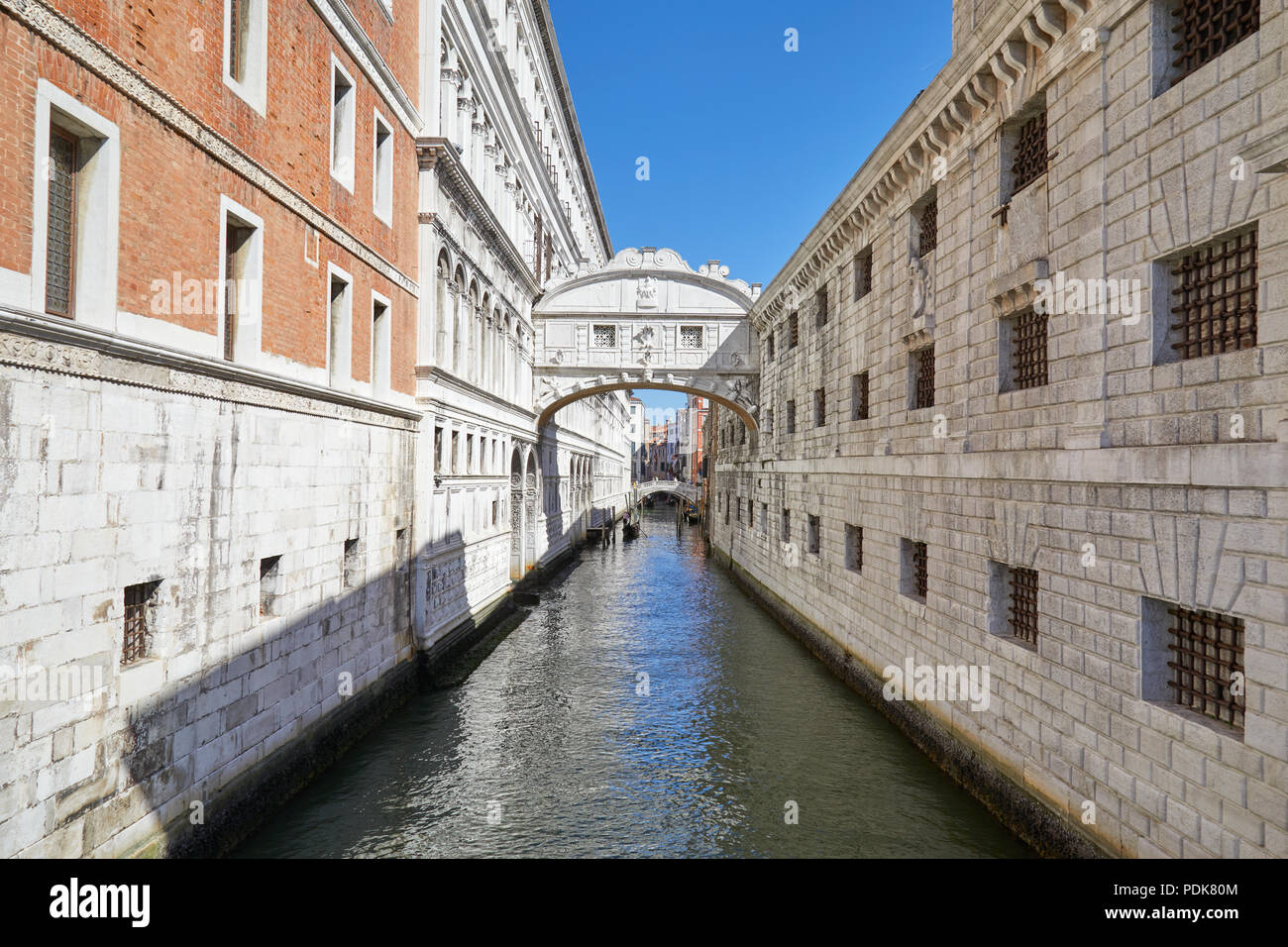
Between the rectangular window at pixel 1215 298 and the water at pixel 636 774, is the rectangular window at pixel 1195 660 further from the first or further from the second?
the water at pixel 636 774

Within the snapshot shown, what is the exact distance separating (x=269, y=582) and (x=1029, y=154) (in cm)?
950

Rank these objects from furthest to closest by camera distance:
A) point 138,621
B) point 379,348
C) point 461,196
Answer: point 461,196
point 379,348
point 138,621

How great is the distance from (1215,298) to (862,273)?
30.5 ft

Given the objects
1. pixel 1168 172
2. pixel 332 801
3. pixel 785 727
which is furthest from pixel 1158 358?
pixel 332 801

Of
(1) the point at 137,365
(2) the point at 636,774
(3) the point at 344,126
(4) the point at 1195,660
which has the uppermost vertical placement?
(3) the point at 344,126

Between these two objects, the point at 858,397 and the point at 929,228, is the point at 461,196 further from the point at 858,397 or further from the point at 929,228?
the point at 929,228

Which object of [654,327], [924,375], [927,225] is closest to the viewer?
[924,375]

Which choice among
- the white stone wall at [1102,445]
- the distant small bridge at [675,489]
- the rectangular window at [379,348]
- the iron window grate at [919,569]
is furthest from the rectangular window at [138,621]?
the distant small bridge at [675,489]

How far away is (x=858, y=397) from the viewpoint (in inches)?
576

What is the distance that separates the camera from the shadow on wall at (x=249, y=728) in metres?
6.34

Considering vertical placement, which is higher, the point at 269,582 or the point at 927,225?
the point at 927,225

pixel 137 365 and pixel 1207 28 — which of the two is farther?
pixel 137 365

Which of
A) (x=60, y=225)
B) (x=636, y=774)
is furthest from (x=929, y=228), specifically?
(x=60, y=225)
